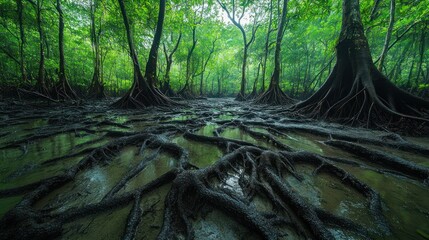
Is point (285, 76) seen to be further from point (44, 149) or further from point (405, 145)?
point (44, 149)

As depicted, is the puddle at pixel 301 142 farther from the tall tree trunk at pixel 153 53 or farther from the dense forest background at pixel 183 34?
the tall tree trunk at pixel 153 53

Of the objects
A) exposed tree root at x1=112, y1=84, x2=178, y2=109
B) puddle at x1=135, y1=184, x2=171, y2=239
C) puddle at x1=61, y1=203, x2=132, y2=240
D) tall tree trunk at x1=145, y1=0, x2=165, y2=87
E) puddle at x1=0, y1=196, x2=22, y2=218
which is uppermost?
tall tree trunk at x1=145, y1=0, x2=165, y2=87

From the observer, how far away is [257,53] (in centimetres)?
2045

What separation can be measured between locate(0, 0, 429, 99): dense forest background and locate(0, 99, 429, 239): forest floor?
524 cm

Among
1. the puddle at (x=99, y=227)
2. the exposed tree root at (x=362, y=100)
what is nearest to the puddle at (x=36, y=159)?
the puddle at (x=99, y=227)

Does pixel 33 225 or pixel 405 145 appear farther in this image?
pixel 405 145

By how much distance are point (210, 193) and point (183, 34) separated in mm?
19280

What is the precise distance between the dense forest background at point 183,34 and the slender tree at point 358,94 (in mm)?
730

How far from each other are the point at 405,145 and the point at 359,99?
7.39 ft

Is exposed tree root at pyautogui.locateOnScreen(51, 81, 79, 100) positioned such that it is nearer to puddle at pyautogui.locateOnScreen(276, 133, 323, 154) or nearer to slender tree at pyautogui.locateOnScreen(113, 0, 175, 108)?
slender tree at pyautogui.locateOnScreen(113, 0, 175, 108)

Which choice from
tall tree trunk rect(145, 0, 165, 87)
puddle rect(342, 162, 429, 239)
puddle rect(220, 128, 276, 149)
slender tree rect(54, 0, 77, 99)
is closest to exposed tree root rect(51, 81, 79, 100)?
slender tree rect(54, 0, 77, 99)

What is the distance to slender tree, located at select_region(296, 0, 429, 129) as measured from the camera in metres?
3.72

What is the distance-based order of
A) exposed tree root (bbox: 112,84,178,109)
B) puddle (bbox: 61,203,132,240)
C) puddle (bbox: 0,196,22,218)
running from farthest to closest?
exposed tree root (bbox: 112,84,178,109), puddle (bbox: 0,196,22,218), puddle (bbox: 61,203,132,240)

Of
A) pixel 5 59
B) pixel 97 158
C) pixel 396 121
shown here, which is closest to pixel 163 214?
pixel 97 158
